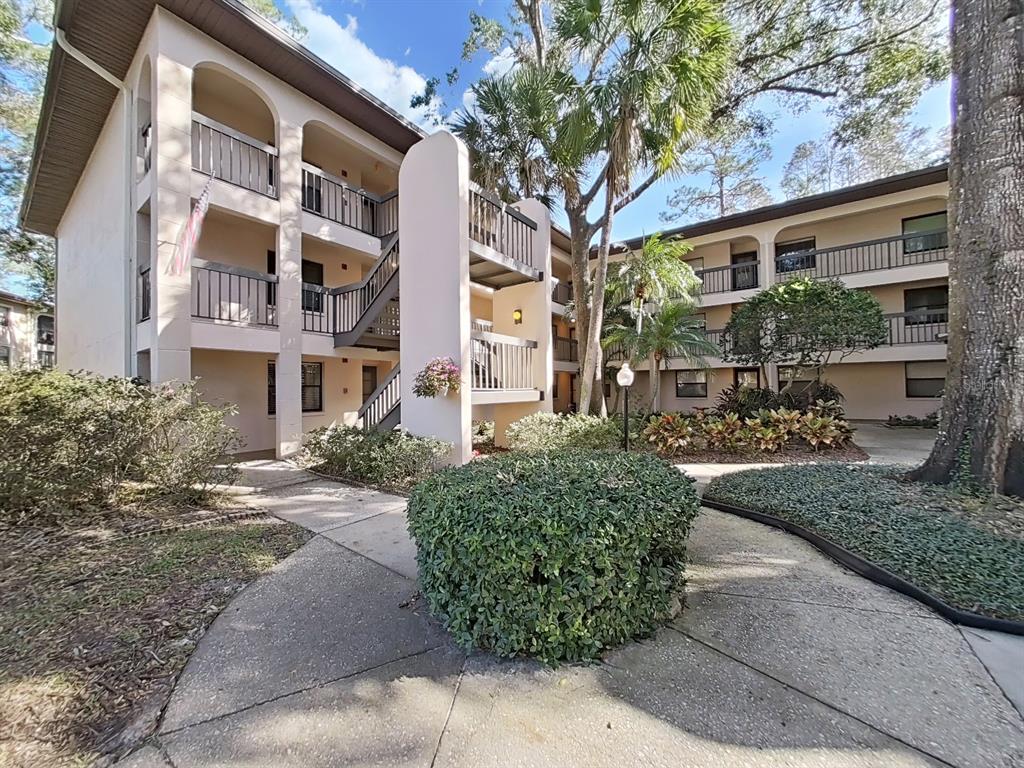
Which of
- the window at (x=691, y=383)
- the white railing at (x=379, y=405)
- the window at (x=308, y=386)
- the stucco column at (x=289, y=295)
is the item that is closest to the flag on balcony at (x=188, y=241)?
the stucco column at (x=289, y=295)

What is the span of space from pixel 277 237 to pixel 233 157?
1.66 m

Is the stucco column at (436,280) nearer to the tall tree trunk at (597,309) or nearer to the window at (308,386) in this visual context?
the tall tree trunk at (597,309)

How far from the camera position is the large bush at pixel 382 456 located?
6938mm

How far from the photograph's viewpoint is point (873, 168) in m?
23.1

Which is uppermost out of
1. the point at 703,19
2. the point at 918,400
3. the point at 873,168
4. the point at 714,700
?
the point at 873,168

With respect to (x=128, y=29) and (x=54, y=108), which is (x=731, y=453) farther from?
(x=54, y=108)

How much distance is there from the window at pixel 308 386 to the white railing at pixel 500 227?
19.3 ft

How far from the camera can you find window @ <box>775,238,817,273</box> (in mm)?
15539

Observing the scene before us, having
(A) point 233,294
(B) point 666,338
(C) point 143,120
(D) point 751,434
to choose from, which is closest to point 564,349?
(B) point 666,338

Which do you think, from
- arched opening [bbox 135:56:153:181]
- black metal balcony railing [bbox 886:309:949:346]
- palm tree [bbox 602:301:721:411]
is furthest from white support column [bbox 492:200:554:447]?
black metal balcony railing [bbox 886:309:949:346]

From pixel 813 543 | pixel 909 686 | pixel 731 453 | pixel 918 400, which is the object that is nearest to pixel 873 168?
pixel 918 400

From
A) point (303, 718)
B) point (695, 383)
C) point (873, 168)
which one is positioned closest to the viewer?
point (303, 718)

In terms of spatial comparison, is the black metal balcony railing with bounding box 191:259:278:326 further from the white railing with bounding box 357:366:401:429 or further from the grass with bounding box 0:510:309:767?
the grass with bounding box 0:510:309:767

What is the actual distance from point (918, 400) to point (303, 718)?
62.9 feet
